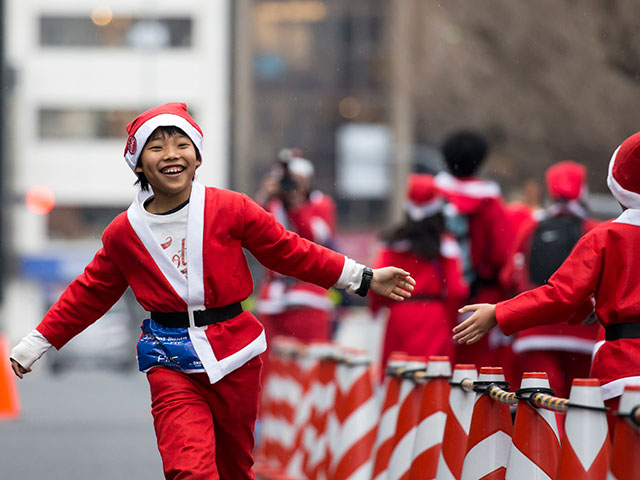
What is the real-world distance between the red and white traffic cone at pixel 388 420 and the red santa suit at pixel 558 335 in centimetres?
122

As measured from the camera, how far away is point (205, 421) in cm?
577

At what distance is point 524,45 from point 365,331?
26.2ft

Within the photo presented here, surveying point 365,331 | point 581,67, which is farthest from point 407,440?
point 581,67

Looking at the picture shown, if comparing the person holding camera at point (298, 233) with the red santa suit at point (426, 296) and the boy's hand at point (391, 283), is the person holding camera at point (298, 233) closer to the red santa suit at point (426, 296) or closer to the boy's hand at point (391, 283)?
the red santa suit at point (426, 296)

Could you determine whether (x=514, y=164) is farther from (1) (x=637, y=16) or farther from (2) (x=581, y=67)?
(1) (x=637, y=16)

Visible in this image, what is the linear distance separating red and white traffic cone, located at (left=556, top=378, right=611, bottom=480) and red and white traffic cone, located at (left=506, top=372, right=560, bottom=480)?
0.40 metres

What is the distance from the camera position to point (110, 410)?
710 inches

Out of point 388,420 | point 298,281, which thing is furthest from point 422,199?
point 388,420

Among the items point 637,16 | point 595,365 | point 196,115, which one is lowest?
point 196,115

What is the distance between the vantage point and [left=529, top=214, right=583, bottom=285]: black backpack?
26.9ft

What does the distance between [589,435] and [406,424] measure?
2.13 metres

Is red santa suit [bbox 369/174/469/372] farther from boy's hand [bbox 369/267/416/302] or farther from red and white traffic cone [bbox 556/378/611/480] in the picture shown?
red and white traffic cone [bbox 556/378/611/480]

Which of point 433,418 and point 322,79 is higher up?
point 433,418

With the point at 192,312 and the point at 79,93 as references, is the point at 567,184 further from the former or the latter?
the point at 79,93
